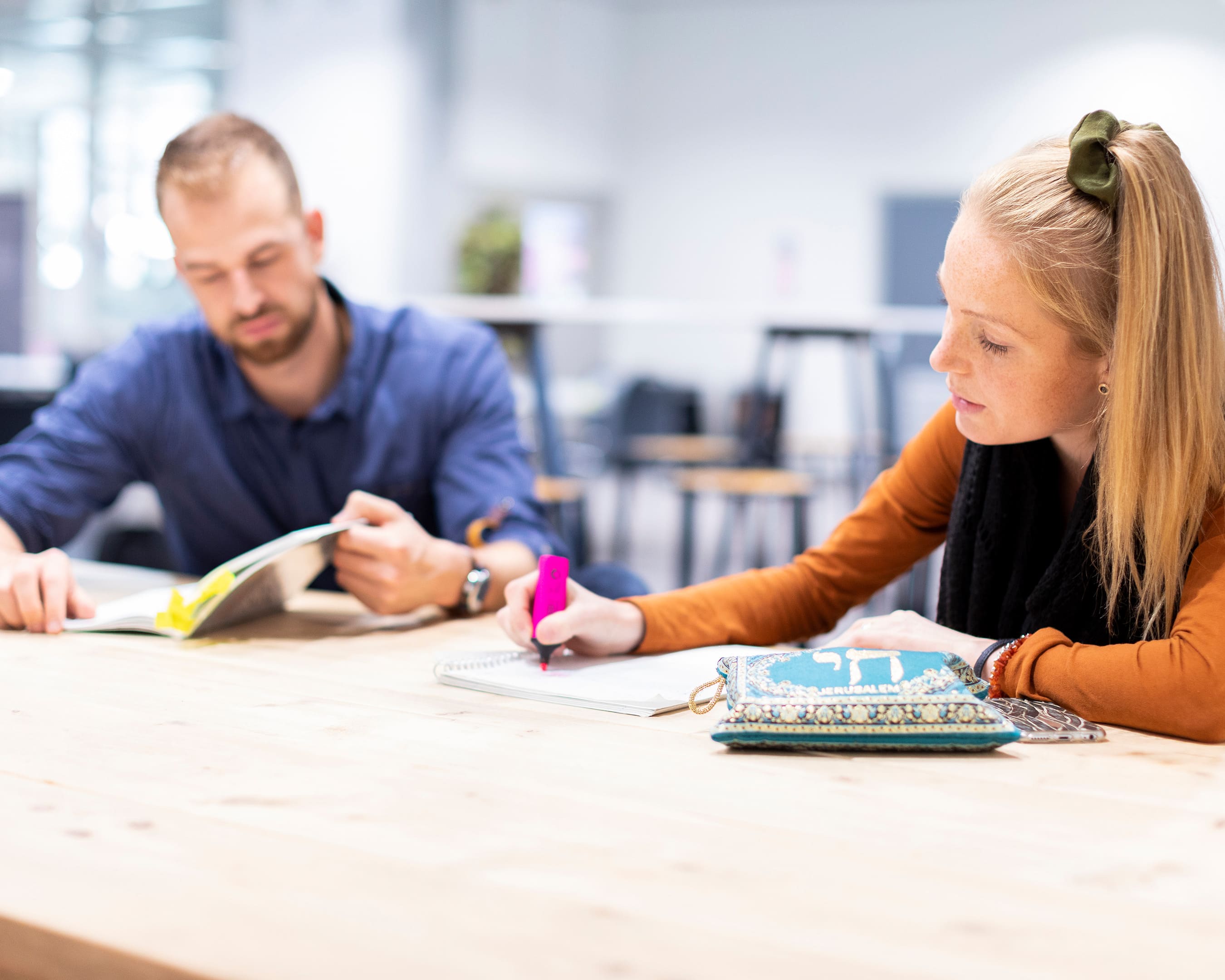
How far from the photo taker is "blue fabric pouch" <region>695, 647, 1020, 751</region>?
91 cm

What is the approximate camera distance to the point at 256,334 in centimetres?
168

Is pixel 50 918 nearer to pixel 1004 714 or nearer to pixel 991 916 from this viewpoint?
pixel 991 916

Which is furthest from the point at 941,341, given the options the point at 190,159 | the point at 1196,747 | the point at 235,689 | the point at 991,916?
the point at 190,159

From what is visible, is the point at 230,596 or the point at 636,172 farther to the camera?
the point at 636,172

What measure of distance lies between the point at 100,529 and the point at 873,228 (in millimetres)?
5526

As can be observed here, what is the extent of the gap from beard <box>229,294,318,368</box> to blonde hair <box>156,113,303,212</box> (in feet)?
0.49

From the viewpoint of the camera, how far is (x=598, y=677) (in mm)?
1150

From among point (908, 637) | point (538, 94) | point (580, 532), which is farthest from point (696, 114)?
point (908, 637)

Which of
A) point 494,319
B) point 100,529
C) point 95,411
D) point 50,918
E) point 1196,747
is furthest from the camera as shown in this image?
point 100,529

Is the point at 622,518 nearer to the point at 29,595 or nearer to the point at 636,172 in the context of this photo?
the point at 636,172

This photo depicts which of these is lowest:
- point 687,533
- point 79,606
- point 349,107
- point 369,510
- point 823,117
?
point 687,533

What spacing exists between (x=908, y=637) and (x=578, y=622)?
0.31 metres

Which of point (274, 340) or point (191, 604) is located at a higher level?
point (274, 340)

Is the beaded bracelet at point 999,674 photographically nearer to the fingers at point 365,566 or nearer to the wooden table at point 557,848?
the wooden table at point 557,848
